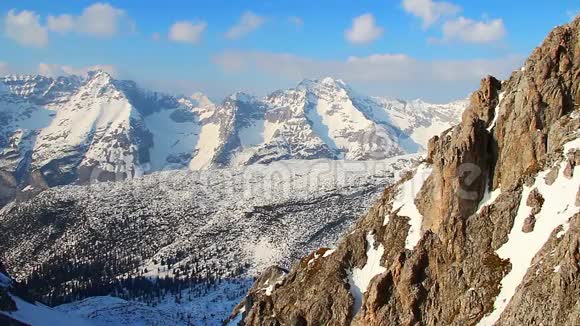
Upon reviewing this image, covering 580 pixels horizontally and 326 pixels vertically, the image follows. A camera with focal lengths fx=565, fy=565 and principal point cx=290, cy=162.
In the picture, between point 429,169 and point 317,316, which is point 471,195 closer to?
point 429,169

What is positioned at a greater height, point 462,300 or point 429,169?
point 429,169

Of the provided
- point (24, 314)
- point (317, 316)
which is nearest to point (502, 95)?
point (317, 316)

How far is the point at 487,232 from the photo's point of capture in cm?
7581

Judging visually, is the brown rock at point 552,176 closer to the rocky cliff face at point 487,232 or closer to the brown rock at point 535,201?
the rocky cliff face at point 487,232

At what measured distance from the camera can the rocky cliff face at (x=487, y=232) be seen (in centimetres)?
6431

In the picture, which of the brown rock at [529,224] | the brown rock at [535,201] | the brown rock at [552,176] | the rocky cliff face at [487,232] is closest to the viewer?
the rocky cliff face at [487,232]

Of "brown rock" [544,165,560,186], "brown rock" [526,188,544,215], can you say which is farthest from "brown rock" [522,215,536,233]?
"brown rock" [544,165,560,186]

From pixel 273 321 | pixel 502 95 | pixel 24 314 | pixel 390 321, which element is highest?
pixel 502 95

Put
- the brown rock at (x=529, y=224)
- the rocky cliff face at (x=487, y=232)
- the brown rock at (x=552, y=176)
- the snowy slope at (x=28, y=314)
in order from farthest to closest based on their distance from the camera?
the snowy slope at (x=28, y=314), the brown rock at (x=552, y=176), the brown rock at (x=529, y=224), the rocky cliff face at (x=487, y=232)

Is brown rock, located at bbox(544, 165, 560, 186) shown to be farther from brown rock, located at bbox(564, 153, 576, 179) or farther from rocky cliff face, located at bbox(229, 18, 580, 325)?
brown rock, located at bbox(564, 153, 576, 179)

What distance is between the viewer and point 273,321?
99.1 metres

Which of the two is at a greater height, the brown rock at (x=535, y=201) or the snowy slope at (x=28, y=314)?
the brown rock at (x=535, y=201)

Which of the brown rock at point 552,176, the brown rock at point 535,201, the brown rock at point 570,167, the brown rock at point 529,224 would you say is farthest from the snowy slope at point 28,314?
the brown rock at point 570,167

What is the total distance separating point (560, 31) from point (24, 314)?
142723mm
